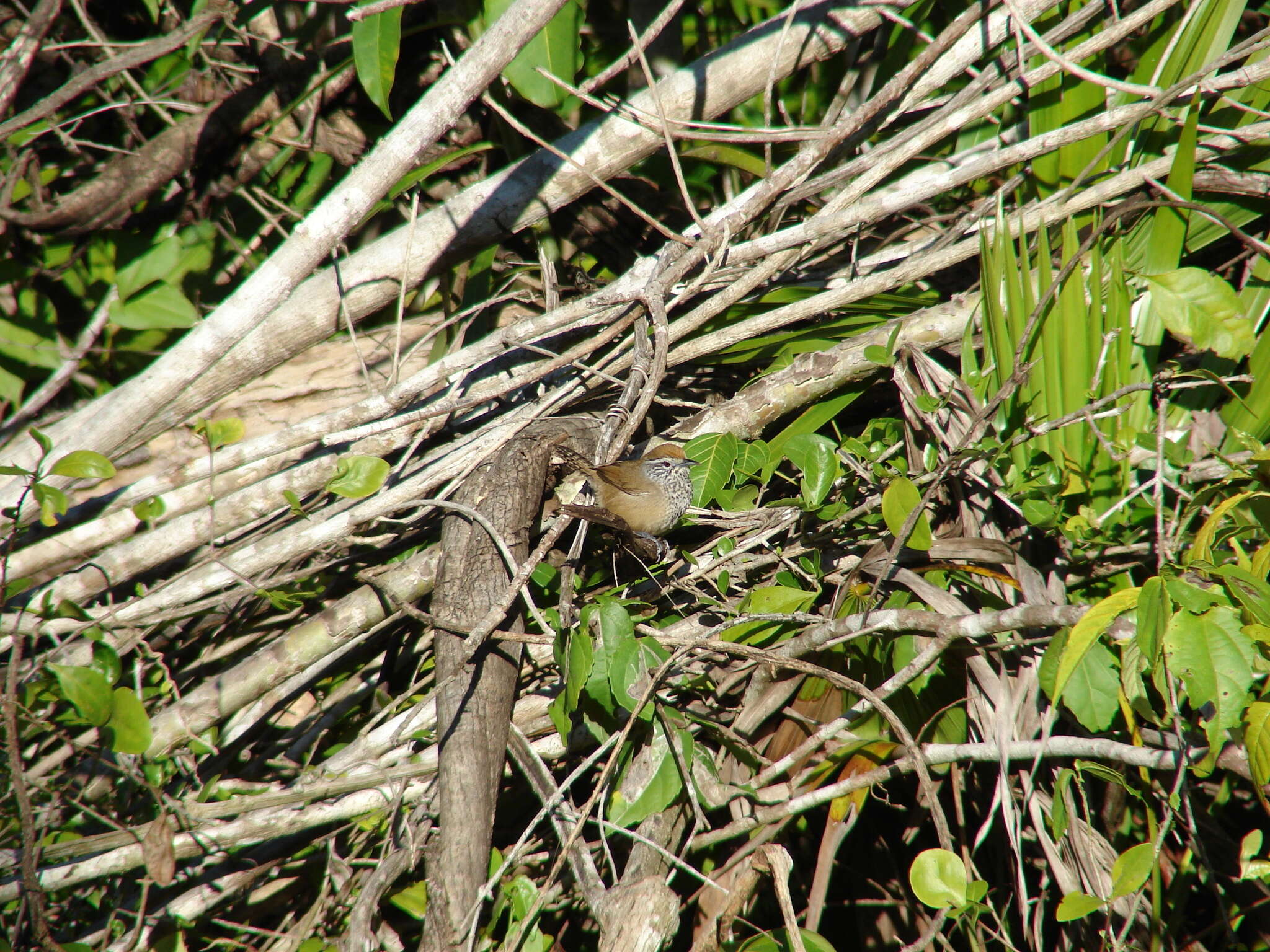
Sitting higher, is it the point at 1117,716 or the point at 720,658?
the point at 720,658

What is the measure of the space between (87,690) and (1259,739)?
2627 mm

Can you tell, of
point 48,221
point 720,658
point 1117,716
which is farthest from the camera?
point 48,221

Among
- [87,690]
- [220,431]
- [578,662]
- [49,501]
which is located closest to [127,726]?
[87,690]

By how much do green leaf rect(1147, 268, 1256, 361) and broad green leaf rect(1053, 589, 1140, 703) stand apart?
695mm

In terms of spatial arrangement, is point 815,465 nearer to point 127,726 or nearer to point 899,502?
point 899,502

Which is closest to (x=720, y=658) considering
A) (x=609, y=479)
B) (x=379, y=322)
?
(x=609, y=479)

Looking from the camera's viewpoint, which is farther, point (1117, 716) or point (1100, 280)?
point (1100, 280)

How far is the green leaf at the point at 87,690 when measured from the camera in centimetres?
188

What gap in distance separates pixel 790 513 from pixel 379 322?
1845mm

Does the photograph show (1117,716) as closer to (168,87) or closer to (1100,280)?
(1100,280)

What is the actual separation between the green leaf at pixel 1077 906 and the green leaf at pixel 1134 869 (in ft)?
0.16

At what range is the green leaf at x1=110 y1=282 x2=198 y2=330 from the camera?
9.77ft

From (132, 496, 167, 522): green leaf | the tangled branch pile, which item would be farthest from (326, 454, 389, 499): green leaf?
(132, 496, 167, 522): green leaf

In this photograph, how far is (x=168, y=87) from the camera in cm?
310
